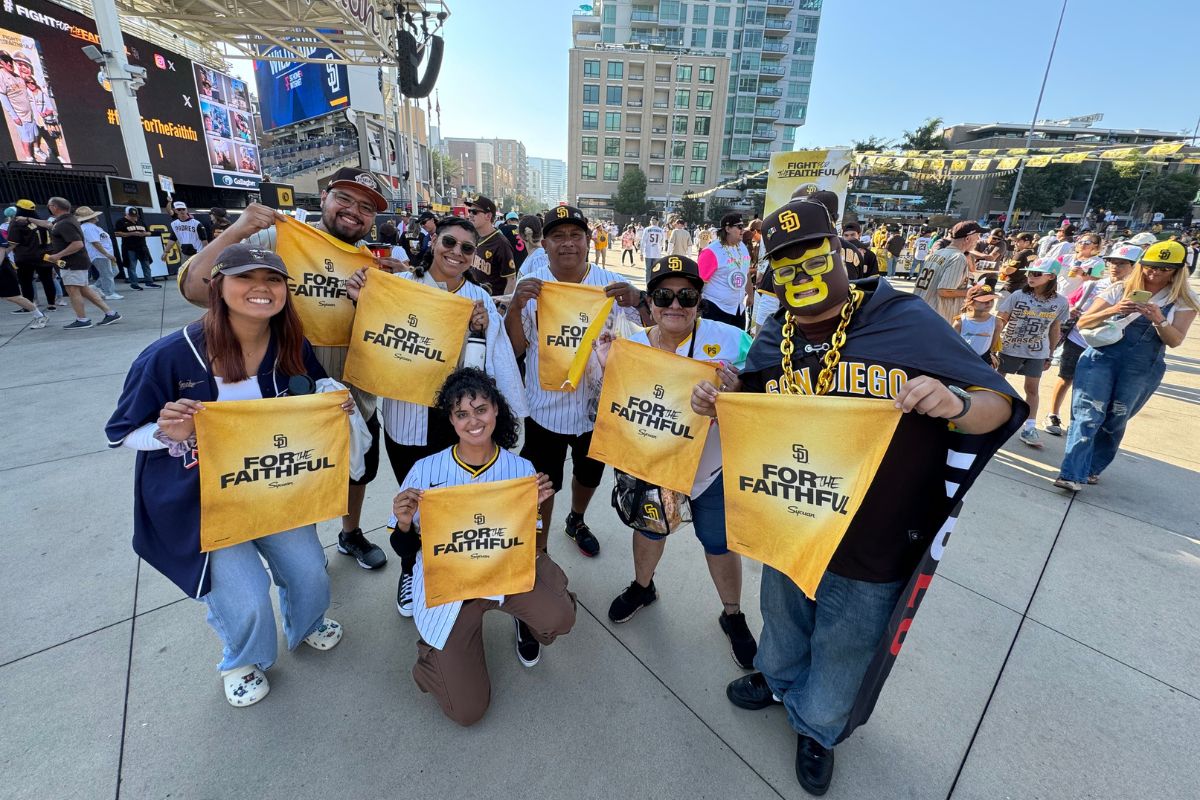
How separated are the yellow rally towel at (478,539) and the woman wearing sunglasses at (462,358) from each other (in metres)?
0.63

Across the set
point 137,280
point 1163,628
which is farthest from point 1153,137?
point 137,280

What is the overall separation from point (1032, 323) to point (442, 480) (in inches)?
237

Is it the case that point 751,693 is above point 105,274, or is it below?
below

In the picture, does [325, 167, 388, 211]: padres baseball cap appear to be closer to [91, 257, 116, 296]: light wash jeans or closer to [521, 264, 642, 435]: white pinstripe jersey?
[521, 264, 642, 435]: white pinstripe jersey

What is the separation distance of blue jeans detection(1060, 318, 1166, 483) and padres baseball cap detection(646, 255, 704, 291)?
3910mm

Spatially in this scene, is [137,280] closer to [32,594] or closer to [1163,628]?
[32,594]

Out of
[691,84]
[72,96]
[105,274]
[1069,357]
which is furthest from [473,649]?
[691,84]

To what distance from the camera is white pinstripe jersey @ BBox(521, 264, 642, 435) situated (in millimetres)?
3086

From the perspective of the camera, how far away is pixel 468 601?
232cm

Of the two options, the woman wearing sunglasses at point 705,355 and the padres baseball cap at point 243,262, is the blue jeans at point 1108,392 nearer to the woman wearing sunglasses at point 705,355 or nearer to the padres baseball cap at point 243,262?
the woman wearing sunglasses at point 705,355

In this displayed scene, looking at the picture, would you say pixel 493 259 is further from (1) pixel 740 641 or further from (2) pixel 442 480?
(1) pixel 740 641

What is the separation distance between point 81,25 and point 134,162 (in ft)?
37.7

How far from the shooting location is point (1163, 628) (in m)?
2.92

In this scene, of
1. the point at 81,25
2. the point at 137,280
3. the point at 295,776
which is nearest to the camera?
the point at 295,776
